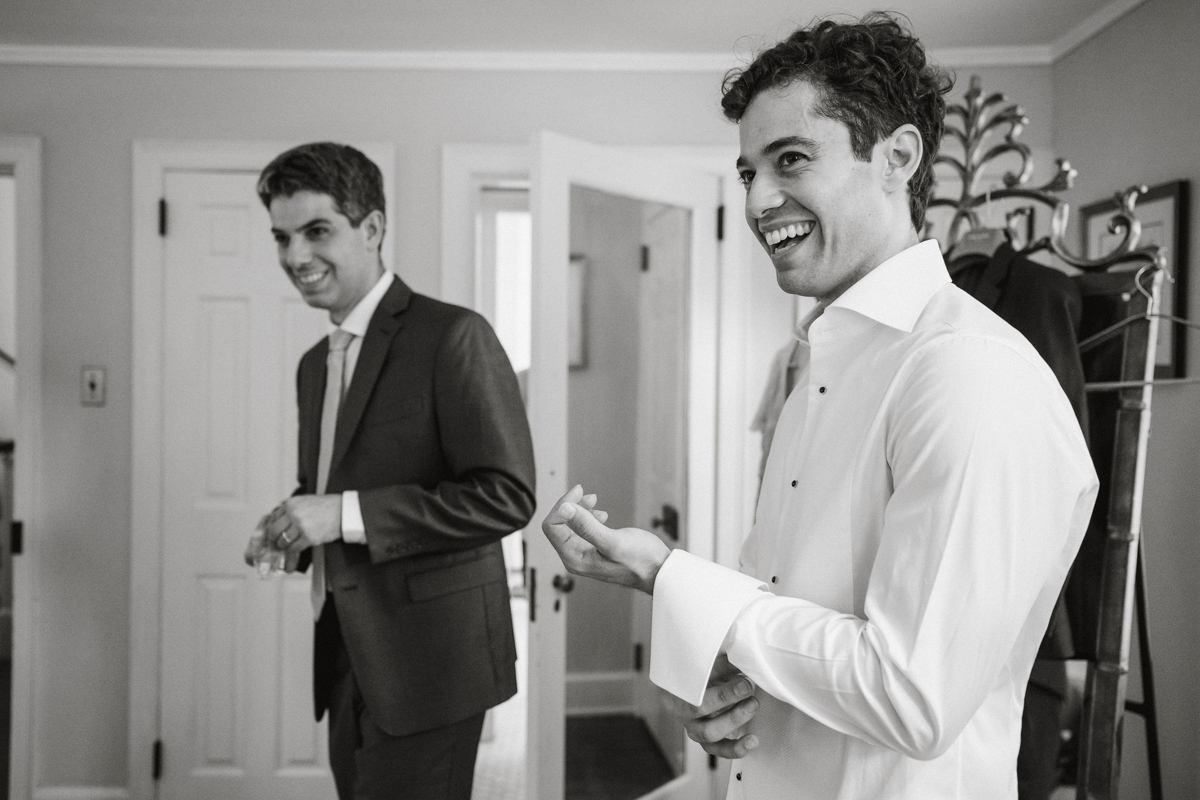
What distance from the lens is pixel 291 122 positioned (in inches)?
124

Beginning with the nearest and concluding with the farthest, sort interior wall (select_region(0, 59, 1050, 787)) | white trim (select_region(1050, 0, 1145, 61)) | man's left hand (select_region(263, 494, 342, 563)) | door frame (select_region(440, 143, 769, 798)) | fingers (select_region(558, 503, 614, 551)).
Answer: fingers (select_region(558, 503, 614, 551)), man's left hand (select_region(263, 494, 342, 563)), white trim (select_region(1050, 0, 1145, 61)), door frame (select_region(440, 143, 769, 798)), interior wall (select_region(0, 59, 1050, 787))

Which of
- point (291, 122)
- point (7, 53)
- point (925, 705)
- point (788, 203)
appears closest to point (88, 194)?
point (7, 53)

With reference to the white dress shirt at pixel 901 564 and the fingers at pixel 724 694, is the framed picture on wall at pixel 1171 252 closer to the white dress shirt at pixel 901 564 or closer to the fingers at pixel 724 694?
the white dress shirt at pixel 901 564

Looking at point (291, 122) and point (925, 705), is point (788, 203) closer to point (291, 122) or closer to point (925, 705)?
point (925, 705)

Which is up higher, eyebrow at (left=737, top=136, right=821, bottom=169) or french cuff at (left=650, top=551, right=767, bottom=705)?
eyebrow at (left=737, top=136, right=821, bottom=169)

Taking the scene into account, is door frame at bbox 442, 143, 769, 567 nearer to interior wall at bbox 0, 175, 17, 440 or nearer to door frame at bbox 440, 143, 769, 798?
door frame at bbox 440, 143, 769, 798

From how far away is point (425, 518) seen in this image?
1.54 m

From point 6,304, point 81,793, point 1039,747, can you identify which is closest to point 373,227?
point 1039,747

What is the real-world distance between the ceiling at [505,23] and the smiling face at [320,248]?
130 cm

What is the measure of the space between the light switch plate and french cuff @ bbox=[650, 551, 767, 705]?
296cm

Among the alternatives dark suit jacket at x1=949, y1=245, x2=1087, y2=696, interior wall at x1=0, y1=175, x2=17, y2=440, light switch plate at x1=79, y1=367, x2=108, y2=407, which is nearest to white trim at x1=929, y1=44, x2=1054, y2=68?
dark suit jacket at x1=949, y1=245, x2=1087, y2=696

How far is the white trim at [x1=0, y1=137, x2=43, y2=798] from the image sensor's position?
311 centimetres

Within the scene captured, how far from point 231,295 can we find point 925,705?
9.86 ft

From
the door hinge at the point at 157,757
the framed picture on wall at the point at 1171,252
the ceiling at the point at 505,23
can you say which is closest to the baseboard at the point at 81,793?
the door hinge at the point at 157,757
